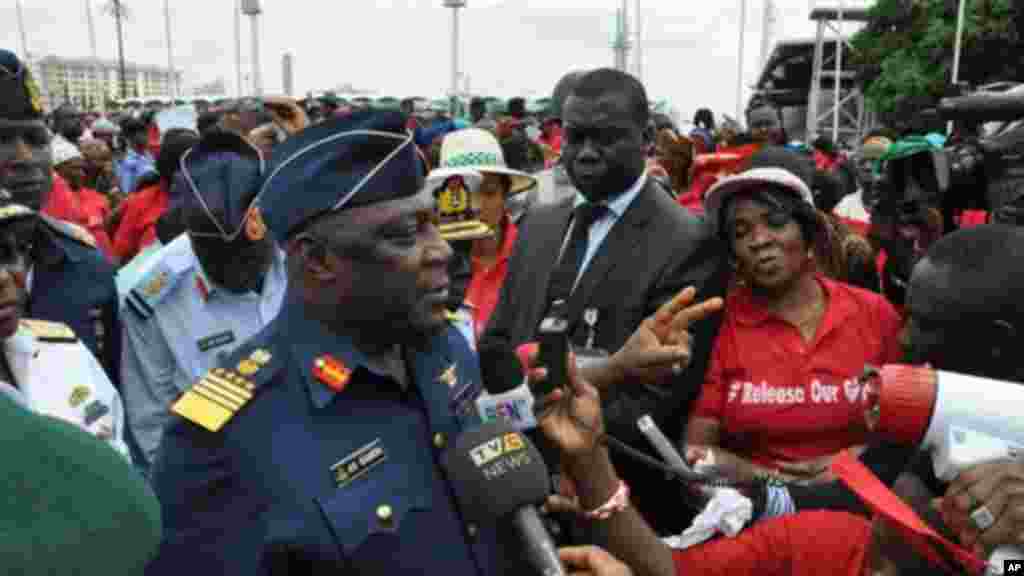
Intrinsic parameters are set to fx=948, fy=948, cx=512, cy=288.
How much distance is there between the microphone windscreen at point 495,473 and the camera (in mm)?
1661

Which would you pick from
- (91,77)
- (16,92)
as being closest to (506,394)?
(16,92)

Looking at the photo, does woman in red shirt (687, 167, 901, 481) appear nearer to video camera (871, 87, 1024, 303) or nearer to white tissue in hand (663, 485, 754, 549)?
white tissue in hand (663, 485, 754, 549)

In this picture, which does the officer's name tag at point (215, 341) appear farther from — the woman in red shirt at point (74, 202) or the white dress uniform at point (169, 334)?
the woman in red shirt at point (74, 202)

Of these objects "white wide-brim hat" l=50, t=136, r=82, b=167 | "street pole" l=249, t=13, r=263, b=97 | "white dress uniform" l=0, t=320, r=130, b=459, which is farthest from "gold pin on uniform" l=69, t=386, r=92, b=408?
"street pole" l=249, t=13, r=263, b=97

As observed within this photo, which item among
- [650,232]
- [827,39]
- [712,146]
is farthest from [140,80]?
[650,232]

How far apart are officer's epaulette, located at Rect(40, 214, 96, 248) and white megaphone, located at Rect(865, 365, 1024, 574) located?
2740 millimetres

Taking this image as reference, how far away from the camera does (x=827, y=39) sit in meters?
28.7

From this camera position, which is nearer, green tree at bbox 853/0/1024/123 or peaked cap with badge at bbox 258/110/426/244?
peaked cap with badge at bbox 258/110/426/244

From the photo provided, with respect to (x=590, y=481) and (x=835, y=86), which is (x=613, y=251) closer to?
(x=590, y=481)

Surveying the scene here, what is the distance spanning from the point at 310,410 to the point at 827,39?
97.4ft

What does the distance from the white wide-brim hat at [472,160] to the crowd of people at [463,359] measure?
26 centimetres

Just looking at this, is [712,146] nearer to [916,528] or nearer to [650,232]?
[650,232]

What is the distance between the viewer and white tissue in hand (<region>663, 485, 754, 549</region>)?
7.74 feet

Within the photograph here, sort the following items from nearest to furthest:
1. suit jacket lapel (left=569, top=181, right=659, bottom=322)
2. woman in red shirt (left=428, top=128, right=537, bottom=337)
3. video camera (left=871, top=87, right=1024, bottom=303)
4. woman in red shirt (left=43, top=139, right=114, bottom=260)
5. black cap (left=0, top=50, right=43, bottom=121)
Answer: suit jacket lapel (left=569, top=181, right=659, bottom=322)
black cap (left=0, top=50, right=43, bottom=121)
video camera (left=871, top=87, right=1024, bottom=303)
woman in red shirt (left=428, top=128, right=537, bottom=337)
woman in red shirt (left=43, top=139, right=114, bottom=260)
